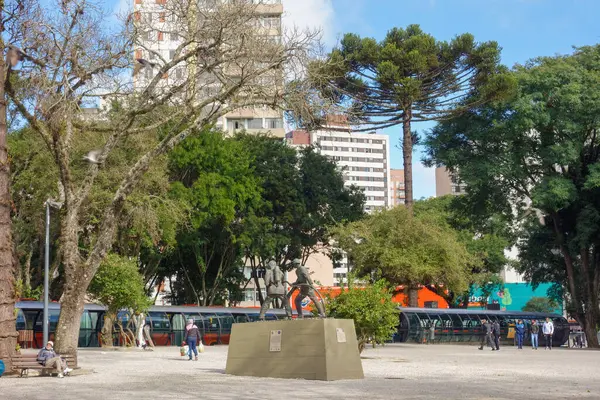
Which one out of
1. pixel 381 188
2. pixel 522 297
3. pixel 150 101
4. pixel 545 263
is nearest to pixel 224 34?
pixel 150 101

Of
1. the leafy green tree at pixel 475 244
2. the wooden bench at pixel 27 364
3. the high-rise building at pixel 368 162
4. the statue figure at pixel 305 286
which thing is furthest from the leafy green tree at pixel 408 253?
the high-rise building at pixel 368 162

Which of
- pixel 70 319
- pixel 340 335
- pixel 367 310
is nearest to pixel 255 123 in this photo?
pixel 367 310

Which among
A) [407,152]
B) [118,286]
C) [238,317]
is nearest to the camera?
[118,286]

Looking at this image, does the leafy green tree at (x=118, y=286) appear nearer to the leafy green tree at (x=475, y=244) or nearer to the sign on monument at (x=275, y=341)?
the sign on monument at (x=275, y=341)

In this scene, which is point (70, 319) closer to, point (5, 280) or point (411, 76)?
point (5, 280)

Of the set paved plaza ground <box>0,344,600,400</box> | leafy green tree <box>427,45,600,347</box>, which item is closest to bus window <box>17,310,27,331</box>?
paved plaza ground <box>0,344,600,400</box>

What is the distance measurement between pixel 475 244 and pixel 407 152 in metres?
22.1

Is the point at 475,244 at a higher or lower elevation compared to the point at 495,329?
higher

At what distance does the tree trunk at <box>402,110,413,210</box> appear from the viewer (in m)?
43.5

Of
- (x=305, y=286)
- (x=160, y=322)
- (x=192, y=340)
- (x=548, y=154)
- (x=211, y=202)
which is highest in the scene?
(x=548, y=154)

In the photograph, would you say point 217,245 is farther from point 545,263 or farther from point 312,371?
point 312,371

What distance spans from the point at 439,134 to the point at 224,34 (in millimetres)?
26676

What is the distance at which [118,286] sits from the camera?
1407 inches

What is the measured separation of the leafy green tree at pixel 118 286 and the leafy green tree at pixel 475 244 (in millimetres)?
18364
